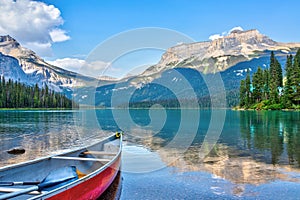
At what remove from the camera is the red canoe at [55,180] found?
8.14 metres

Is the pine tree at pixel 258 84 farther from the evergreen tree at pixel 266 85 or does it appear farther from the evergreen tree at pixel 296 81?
the evergreen tree at pixel 296 81

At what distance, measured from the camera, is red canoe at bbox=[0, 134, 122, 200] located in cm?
814

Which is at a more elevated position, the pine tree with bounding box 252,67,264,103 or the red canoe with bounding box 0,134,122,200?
the pine tree with bounding box 252,67,264,103

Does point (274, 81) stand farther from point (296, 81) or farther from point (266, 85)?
point (296, 81)

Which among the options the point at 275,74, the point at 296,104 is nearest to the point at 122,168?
the point at 296,104

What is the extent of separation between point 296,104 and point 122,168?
91032 mm

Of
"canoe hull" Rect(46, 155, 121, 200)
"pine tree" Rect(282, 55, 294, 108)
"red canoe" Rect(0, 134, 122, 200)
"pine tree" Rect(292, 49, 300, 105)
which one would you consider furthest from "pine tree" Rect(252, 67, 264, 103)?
"canoe hull" Rect(46, 155, 121, 200)

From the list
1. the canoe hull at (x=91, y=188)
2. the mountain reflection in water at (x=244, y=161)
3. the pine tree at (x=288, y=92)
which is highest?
the pine tree at (x=288, y=92)

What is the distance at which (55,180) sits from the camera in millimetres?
9484

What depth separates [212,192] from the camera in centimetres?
1161

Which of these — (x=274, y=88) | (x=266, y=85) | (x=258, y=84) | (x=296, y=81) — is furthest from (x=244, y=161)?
(x=258, y=84)

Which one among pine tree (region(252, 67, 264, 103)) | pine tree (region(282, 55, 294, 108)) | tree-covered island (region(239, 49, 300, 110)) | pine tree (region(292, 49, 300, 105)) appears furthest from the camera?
pine tree (region(252, 67, 264, 103))

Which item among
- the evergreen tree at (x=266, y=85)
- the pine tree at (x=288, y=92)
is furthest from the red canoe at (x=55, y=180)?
the evergreen tree at (x=266, y=85)

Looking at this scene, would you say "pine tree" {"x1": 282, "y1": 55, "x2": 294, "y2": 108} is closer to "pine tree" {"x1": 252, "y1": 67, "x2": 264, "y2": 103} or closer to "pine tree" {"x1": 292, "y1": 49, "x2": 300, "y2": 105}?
"pine tree" {"x1": 292, "y1": 49, "x2": 300, "y2": 105}
